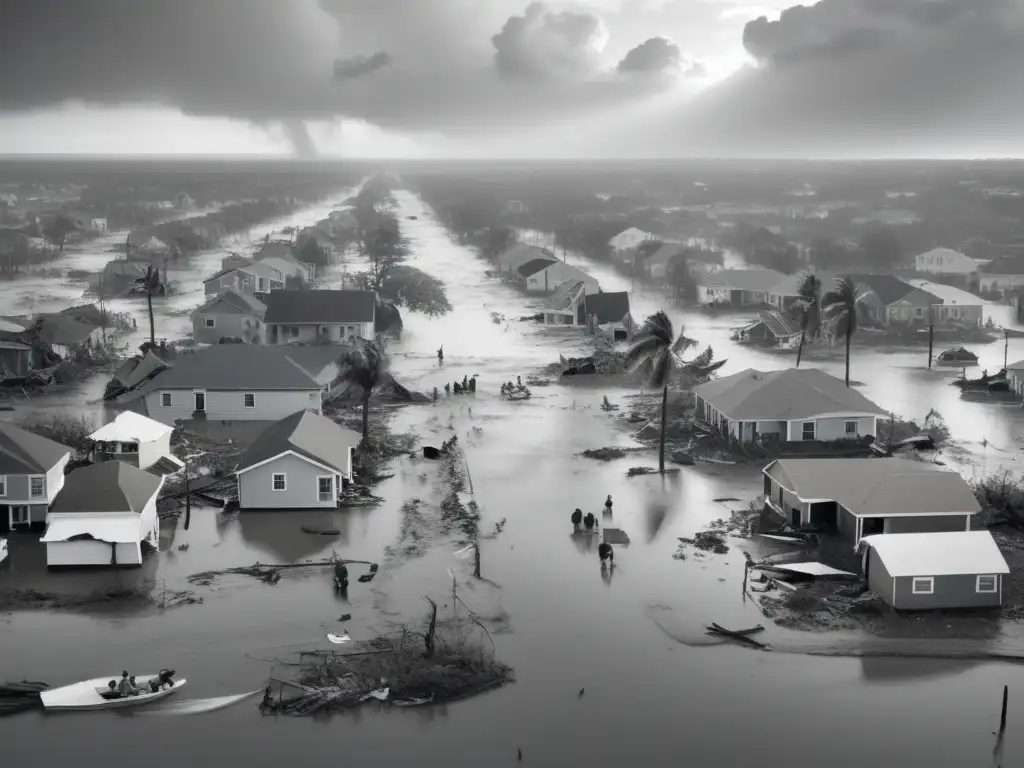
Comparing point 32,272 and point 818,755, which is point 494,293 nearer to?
point 32,272

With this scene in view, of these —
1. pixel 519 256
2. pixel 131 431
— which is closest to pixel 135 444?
pixel 131 431

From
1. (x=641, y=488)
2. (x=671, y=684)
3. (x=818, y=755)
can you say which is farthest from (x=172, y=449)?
(x=818, y=755)

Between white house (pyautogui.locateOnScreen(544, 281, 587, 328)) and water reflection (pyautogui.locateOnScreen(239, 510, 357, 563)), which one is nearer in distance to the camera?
water reflection (pyautogui.locateOnScreen(239, 510, 357, 563))

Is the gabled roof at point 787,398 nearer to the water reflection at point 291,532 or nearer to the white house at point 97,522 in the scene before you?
the water reflection at point 291,532

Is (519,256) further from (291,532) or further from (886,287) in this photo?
(291,532)

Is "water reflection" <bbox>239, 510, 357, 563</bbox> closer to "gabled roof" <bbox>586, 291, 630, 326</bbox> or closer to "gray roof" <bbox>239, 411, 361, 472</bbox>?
"gray roof" <bbox>239, 411, 361, 472</bbox>

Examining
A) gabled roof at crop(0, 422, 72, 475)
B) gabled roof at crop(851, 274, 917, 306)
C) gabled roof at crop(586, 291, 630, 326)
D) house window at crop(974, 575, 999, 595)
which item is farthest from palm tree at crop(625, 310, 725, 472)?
gabled roof at crop(851, 274, 917, 306)
